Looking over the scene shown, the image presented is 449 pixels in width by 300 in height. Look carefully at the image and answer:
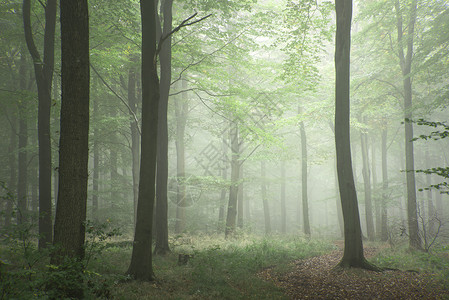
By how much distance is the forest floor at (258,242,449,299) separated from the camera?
571 centimetres

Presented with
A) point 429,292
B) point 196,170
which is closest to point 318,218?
point 196,170

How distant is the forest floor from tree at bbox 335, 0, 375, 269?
2.70 ft

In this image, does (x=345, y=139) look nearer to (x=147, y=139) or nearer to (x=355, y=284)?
(x=355, y=284)

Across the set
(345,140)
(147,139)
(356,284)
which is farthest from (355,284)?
(147,139)

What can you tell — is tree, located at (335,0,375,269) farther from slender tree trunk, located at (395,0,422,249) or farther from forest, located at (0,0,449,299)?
slender tree trunk, located at (395,0,422,249)

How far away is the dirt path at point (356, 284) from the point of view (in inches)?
225

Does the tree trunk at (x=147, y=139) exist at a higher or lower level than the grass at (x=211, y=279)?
higher

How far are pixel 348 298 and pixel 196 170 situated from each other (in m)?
20.9

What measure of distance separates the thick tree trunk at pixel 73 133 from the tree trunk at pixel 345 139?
6.85 metres

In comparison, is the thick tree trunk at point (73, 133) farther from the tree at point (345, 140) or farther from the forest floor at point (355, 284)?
the tree at point (345, 140)

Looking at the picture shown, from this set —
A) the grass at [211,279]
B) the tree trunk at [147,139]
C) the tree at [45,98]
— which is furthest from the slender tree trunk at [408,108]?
the tree at [45,98]

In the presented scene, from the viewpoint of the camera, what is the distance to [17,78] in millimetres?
15766

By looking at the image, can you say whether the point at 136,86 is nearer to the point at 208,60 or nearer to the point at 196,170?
the point at 208,60

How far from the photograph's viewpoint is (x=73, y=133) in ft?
14.6
